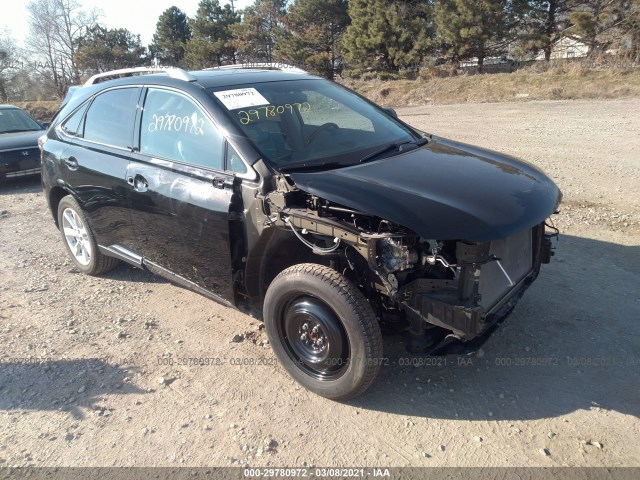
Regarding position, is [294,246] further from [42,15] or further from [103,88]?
[42,15]

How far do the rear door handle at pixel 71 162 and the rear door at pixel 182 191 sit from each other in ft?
3.21

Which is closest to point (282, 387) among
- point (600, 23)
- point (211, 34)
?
point (600, 23)

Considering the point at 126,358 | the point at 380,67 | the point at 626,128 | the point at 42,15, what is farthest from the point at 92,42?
the point at 126,358

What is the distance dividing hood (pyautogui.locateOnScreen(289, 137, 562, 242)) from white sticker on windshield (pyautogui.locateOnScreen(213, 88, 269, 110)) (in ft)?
2.52

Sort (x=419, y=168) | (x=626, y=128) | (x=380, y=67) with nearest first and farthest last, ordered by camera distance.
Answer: (x=419, y=168) < (x=626, y=128) < (x=380, y=67)

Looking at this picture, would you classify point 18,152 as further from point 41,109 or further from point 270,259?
point 41,109

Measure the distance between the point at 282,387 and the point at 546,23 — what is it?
28.9m

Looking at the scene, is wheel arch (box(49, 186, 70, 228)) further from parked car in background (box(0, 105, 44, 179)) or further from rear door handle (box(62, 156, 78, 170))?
parked car in background (box(0, 105, 44, 179))

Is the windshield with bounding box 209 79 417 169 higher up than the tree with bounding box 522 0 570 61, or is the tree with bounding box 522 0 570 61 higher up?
the tree with bounding box 522 0 570 61

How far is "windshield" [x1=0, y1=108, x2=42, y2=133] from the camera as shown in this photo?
10.4 metres

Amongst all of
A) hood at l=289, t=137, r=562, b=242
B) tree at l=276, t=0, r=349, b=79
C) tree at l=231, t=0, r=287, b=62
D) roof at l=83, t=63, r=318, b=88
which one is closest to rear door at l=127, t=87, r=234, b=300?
roof at l=83, t=63, r=318, b=88

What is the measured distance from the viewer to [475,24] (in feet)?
88.4

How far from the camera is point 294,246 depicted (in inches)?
135

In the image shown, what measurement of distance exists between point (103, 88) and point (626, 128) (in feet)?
35.5
